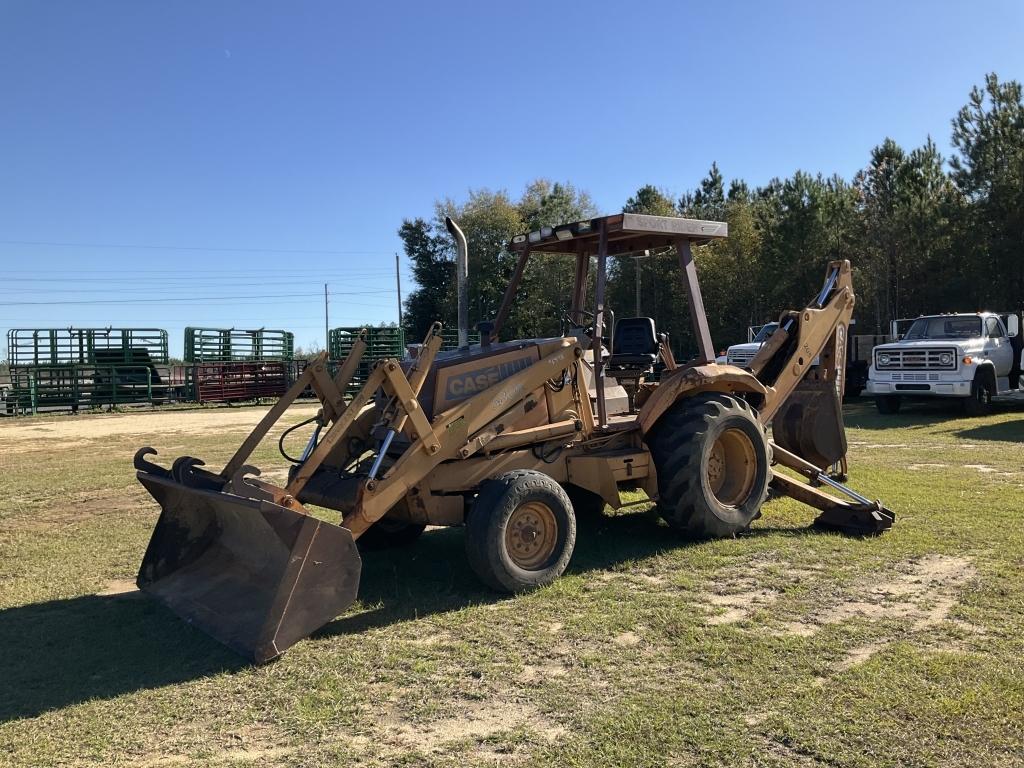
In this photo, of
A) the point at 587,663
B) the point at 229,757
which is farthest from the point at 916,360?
the point at 229,757

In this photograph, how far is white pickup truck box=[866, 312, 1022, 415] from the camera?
16297 mm

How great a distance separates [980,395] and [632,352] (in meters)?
12.5

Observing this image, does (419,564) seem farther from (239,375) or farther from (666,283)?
(666,283)

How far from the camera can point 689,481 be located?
6176mm

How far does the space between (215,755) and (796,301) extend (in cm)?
3066

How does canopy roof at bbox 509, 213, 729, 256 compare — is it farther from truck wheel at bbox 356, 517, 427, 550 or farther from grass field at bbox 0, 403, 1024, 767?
truck wheel at bbox 356, 517, 427, 550

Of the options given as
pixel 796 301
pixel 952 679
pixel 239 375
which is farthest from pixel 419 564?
pixel 796 301

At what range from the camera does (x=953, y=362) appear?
16281 millimetres

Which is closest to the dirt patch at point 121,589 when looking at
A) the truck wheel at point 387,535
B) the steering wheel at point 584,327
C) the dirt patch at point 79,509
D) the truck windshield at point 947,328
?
the truck wheel at point 387,535

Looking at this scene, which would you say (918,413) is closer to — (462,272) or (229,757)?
(462,272)

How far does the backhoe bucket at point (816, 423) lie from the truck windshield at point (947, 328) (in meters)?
11.4

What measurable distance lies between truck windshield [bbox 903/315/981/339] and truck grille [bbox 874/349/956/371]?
3.34 feet

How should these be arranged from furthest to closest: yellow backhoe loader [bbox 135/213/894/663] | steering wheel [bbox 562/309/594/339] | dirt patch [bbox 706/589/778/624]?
1. steering wheel [bbox 562/309/594/339]
2. yellow backhoe loader [bbox 135/213/894/663]
3. dirt patch [bbox 706/589/778/624]

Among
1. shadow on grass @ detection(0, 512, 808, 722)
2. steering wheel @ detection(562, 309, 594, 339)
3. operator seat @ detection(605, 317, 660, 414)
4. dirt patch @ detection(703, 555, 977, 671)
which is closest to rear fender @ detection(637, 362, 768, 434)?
operator seat @ detection(605, 317, 660, 414)
